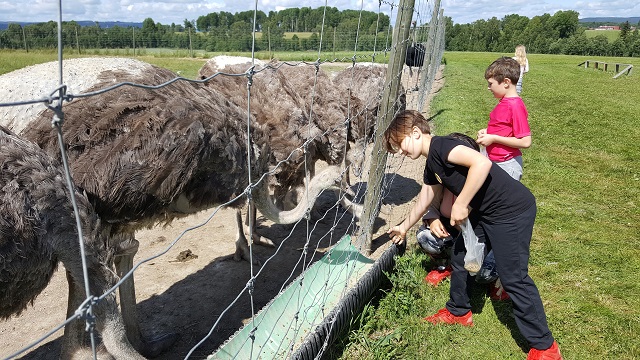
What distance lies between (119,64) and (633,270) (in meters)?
3.79

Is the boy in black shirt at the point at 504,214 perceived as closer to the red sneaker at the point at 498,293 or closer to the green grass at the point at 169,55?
the red sneaker at the point at 498,293

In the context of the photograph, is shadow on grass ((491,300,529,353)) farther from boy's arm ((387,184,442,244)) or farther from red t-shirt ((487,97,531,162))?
red t-shirt ((487,97,531,162))

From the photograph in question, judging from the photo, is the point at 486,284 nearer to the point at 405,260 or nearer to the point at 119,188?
the point at 405,260

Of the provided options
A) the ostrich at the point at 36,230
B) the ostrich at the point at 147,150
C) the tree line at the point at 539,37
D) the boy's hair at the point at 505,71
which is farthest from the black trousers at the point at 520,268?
the tree line at the point at 539,37

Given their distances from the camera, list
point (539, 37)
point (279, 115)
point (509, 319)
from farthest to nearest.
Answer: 1. point (539, 37)
2. point (279, 115)
3. point (509, 319)

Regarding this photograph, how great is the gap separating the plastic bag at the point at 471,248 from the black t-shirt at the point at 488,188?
0.12m

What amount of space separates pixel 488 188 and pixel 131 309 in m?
2.07

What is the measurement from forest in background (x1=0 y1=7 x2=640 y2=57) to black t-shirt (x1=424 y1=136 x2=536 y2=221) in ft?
2.63

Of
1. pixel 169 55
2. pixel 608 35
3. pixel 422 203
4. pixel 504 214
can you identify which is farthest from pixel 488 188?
pixel 608 35

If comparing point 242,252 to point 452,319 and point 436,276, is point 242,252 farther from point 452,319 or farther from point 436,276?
point 452,319

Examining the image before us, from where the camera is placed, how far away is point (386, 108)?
358 cm

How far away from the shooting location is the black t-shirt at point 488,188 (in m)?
2.68

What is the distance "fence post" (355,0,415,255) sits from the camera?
11.3 ft

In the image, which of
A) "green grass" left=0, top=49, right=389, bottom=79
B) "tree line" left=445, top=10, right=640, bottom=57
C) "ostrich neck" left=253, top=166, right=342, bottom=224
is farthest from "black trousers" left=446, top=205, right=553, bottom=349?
"tree line" left=445, top=10, right=640, bottom=57
